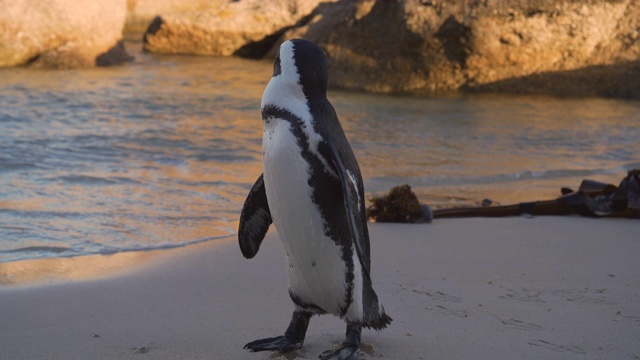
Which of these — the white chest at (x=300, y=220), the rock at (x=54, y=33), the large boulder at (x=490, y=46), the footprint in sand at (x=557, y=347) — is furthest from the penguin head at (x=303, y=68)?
the rock at (x=54, y=33)

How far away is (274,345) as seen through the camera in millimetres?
2859

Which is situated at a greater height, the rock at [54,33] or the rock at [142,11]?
the rock at [142,11]

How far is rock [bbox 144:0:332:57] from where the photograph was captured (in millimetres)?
17156

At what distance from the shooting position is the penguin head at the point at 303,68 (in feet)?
9.13

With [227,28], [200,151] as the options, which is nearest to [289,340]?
[200,151]

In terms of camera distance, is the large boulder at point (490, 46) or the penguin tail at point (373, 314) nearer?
the penguin tail at point (373, 314)

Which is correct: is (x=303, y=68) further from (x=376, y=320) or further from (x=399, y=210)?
(x=399, y=210)

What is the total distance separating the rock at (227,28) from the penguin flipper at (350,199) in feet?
48.8

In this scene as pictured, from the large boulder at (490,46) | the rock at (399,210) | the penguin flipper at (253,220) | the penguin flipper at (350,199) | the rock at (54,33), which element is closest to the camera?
the penguin flipper at (350,199)

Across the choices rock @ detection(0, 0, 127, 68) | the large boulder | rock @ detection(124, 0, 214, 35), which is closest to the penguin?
the large boulder

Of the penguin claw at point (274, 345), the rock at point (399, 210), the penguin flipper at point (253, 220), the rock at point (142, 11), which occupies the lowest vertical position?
the penguin claw at point (274, 345)

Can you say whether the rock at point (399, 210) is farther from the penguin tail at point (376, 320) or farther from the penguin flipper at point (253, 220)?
the penguin tail at point (376, 320)

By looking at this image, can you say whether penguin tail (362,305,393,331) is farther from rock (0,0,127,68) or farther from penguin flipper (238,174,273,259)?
rock (0,0,127,68)

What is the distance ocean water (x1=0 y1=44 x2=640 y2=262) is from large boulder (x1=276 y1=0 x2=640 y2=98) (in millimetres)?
526
